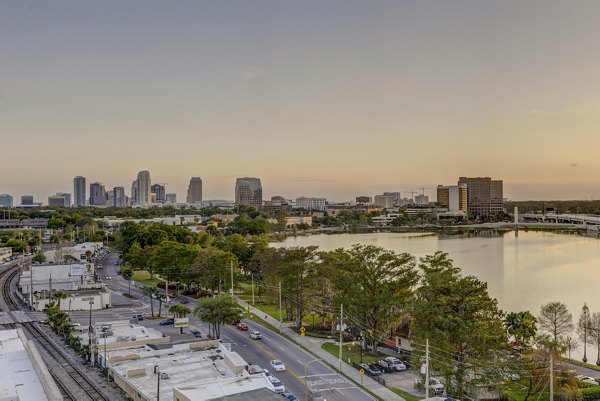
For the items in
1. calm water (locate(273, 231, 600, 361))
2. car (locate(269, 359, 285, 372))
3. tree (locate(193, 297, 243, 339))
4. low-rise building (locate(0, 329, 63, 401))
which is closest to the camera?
low-rise building (locate(0, 329, 63, 401))

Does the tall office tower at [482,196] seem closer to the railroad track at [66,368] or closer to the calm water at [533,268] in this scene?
the calm water at [533,268]

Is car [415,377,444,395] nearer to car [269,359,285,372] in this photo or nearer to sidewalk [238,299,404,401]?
sidewalk [238,299,404,401]

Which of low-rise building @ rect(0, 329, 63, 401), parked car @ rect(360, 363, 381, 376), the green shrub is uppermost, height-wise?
low-rise building @ rect(0, 329, 63, 401)

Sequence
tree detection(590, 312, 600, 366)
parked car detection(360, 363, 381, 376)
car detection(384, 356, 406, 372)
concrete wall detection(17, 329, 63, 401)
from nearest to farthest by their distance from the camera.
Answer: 1. concrete wall detection(17, 329, 63, 401)
2. parked car detection(360, 363, 381, 376)
3. car detection(384, 356, 406, 372)
4. tree detection(590, 312, 600, 366)

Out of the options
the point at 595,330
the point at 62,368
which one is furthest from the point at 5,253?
the point at 595,330

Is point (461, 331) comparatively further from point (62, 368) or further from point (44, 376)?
point (62, 368)

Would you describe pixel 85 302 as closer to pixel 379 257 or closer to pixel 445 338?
pixel 379 257

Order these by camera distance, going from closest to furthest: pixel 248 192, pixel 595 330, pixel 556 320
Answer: pixel 556 320 < pixel 595 330 < pixel 248 192

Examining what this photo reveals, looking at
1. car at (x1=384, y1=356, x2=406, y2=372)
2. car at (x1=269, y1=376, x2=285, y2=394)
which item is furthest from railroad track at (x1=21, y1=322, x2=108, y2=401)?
car at (x1=384, y1=356, x2=406, y2=372)
